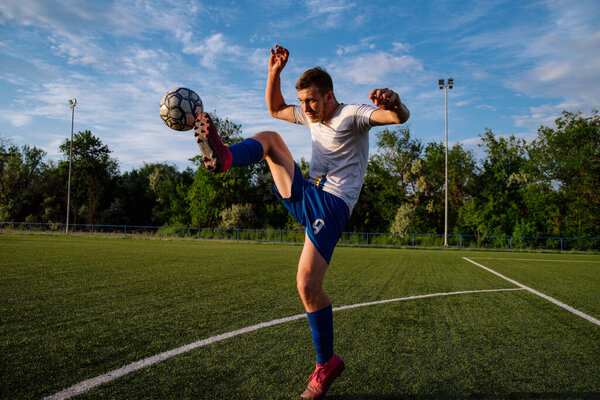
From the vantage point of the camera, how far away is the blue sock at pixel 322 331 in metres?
2.51

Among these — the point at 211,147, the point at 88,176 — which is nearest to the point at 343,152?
the point at 211,147

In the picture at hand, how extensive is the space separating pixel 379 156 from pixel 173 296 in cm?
3653

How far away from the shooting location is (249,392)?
7.48ft

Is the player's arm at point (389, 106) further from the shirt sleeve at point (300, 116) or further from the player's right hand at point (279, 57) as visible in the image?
the player's right hand at point (279, 57)

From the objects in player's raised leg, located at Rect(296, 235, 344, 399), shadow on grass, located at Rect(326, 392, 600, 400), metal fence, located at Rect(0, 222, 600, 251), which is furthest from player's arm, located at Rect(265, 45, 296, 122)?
metal fence, located at Rect(0, 222, 600, 251)

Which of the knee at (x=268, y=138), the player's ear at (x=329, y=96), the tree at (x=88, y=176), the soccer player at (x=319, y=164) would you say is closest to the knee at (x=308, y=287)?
the soccer player at (x=319, y=164)

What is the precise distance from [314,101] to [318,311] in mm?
1503

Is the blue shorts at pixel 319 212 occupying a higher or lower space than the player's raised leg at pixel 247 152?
lower

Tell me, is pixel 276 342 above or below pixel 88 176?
below

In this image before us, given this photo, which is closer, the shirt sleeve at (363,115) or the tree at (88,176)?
the shirt sleeve at (363,115)

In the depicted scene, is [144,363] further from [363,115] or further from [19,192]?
[19,192]

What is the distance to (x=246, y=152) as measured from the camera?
2453 millimetres

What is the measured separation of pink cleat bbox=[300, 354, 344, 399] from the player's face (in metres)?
1.74

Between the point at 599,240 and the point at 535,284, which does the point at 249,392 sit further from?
the point at 599,240
